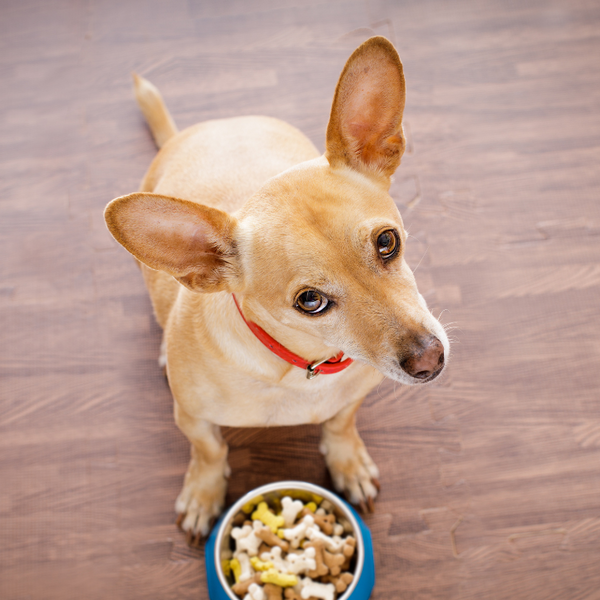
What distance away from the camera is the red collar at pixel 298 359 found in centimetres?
164

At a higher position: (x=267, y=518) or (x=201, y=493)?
(x=267, y=518)

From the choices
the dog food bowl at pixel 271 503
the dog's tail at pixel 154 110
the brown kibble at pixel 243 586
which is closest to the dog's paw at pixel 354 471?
the dog food bowl at pixel 271 503

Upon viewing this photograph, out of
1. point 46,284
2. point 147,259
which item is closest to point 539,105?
point 147,259

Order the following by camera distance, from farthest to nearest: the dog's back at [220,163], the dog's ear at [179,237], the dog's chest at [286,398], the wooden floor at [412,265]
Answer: the wooden floor at [412,265], the dog's back at [220,163], the dog's chest at [286,398], the dog's ear at [179,237]

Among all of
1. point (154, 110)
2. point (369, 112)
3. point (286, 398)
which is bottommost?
point (286, 398)

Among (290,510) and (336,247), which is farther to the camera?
(290,510)

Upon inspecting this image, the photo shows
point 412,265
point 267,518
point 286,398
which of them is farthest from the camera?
point 412,265

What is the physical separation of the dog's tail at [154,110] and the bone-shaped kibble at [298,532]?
6.84ft

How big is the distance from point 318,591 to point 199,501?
26.2 inches

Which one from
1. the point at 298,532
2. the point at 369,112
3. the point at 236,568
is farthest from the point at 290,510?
the point at 369,112

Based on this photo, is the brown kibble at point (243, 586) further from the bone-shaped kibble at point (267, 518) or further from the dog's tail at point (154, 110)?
the dog's tail at point (154, 110)

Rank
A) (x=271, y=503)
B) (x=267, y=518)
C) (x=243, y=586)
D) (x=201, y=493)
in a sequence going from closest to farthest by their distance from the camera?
(x=243, y=586)
(x=267, y=518)
(x=271, y=503)
(x=201, y=493)

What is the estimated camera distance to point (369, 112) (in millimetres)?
1461

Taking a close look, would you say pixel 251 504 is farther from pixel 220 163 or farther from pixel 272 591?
pixel 220 163
